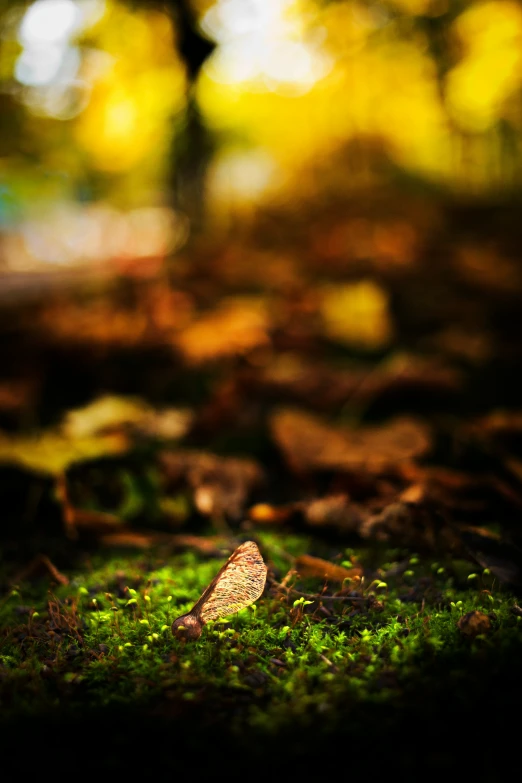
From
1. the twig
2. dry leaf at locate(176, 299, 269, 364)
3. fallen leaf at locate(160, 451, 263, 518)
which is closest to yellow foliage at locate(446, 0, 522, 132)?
dry leaf at locate(176, 299, 269, 364)

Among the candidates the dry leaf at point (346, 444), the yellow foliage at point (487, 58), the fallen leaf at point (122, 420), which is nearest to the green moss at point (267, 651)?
the dry leaf at point (346, 444)

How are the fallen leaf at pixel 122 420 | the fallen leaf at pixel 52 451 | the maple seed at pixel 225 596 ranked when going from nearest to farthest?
1. the maple seed at pixel 225 596
2. the fallen leaf at pixel 52 451
3. the fallen leaf at pixel 122 420

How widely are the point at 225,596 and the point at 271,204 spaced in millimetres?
6998

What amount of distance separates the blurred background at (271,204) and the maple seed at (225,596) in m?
1.97

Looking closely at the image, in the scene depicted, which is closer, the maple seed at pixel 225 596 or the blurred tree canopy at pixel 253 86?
the maple seed at pixel 225 596

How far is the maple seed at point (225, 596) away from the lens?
1121 mm

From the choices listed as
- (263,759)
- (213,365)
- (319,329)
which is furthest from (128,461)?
(319,329)

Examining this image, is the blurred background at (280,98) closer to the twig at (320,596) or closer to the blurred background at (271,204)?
the blurred background at (271,204)

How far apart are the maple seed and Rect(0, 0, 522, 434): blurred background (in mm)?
1975

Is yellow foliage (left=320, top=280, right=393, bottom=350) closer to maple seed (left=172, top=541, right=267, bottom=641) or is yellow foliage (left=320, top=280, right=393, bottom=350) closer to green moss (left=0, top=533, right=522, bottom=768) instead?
green moss (left=0, top=533, right=522, bottom=768)

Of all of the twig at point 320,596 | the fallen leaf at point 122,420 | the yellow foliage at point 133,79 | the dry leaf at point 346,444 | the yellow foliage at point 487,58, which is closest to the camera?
the twig at point 320,596

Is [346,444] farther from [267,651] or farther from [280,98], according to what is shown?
[280,98]

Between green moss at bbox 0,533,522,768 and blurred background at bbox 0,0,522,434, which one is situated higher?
blurred background at bbox 0,0,522,434

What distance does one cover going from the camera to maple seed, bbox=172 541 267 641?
44.1 inches
